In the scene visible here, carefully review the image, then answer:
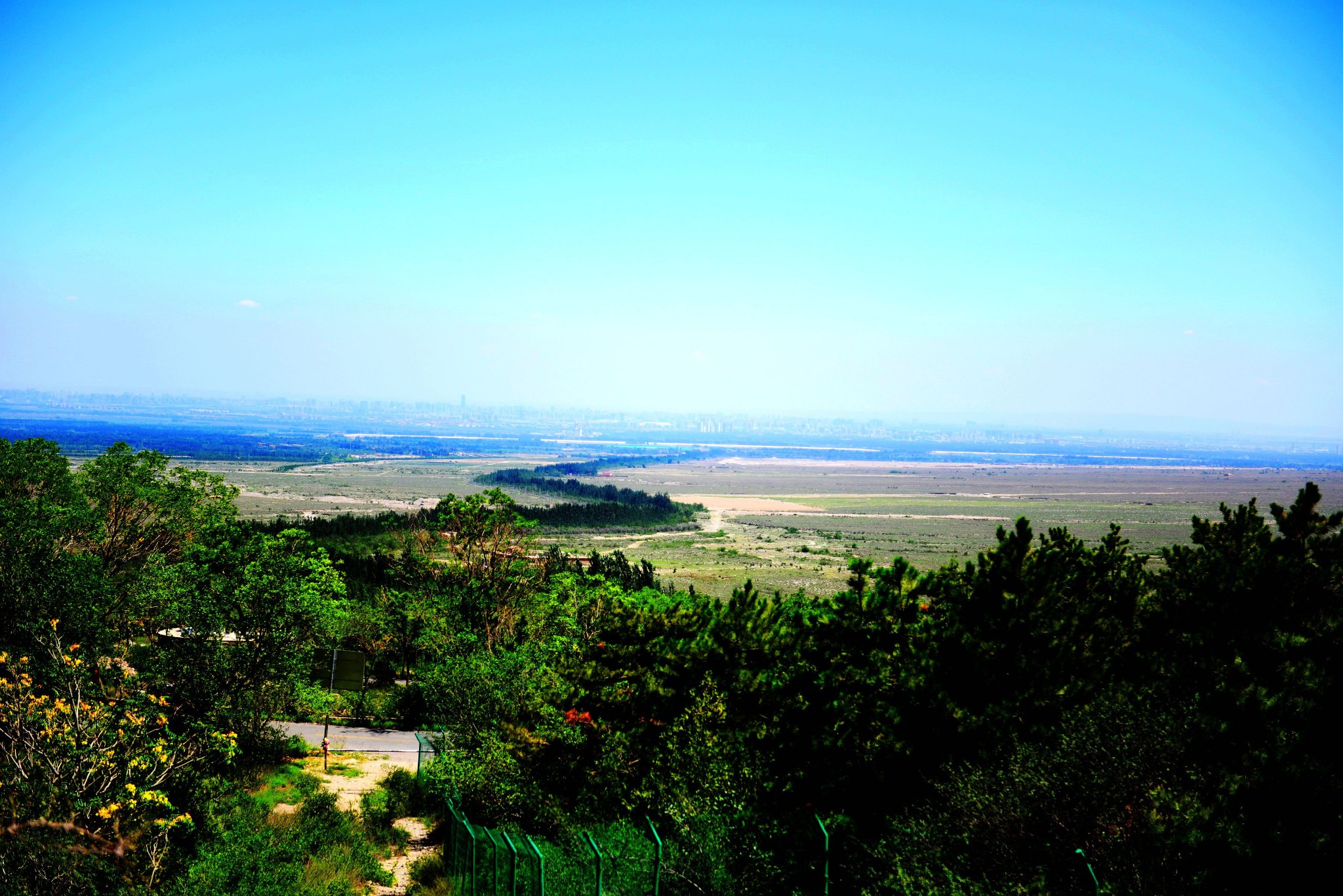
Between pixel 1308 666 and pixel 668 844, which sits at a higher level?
pixel 1308 666

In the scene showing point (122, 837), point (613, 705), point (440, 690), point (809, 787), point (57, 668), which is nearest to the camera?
point (122, 837)

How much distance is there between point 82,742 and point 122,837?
161 cm

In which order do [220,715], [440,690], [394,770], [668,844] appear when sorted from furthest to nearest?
1. [394,770]
2. [440,690]
3. [220,715]
4. [668,844]

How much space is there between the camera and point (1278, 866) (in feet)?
32.4

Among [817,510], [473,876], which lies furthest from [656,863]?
[817,510]

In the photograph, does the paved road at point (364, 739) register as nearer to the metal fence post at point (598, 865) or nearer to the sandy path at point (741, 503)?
the metal fence post at point (598, 865)

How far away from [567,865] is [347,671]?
17456 mm

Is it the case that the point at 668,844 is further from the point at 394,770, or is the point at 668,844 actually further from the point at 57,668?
the point at 394,770

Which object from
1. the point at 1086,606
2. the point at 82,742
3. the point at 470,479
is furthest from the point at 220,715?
the point at 470,479

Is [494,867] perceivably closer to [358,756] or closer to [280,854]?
[280,854]

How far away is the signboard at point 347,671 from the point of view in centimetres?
2673

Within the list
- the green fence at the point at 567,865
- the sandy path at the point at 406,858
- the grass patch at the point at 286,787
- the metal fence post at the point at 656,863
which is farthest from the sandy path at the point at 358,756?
the metal fence post at the point at 656,863

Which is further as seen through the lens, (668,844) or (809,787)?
(809,787)

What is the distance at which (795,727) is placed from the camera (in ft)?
58.0
